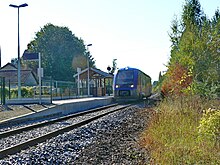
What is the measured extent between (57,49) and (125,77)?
54.7 m

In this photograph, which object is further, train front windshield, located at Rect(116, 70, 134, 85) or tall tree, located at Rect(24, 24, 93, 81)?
tall tree, located at Rect(24, 24, 93, 81)

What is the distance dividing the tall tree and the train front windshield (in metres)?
44.9

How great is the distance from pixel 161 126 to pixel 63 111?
14.5 meters

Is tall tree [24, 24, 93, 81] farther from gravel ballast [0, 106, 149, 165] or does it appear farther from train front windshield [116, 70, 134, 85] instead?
gravel ballast [0, 106, 149, 165]

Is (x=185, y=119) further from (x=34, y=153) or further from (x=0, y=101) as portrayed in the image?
(x=0, y=101)

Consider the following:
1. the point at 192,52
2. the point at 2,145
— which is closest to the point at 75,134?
the point at 2,145

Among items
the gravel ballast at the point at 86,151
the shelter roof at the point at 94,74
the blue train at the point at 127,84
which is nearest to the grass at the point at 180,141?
the gravel ballast at the point at 86,151

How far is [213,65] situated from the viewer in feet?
64.4

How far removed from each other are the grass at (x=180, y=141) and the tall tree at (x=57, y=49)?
6799 cm

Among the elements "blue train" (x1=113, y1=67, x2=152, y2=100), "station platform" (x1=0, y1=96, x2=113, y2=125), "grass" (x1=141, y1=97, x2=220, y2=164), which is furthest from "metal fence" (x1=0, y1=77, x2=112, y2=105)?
"grass" (x1=141, y1=97, x2=220, y2=164)

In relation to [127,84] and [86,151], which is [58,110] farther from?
[86,151]

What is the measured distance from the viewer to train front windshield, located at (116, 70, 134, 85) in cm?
3365

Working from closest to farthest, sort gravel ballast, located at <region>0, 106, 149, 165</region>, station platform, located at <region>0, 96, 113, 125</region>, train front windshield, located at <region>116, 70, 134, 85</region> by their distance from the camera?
gravel ballast, located at <region>0, 106, 149, 165</region>
station platform, located at <region>0, 96, 113, 125</region>
train front windshield, located at <region>116, 70, 134, 85</region>

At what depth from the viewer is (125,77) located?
3397 centimetres
